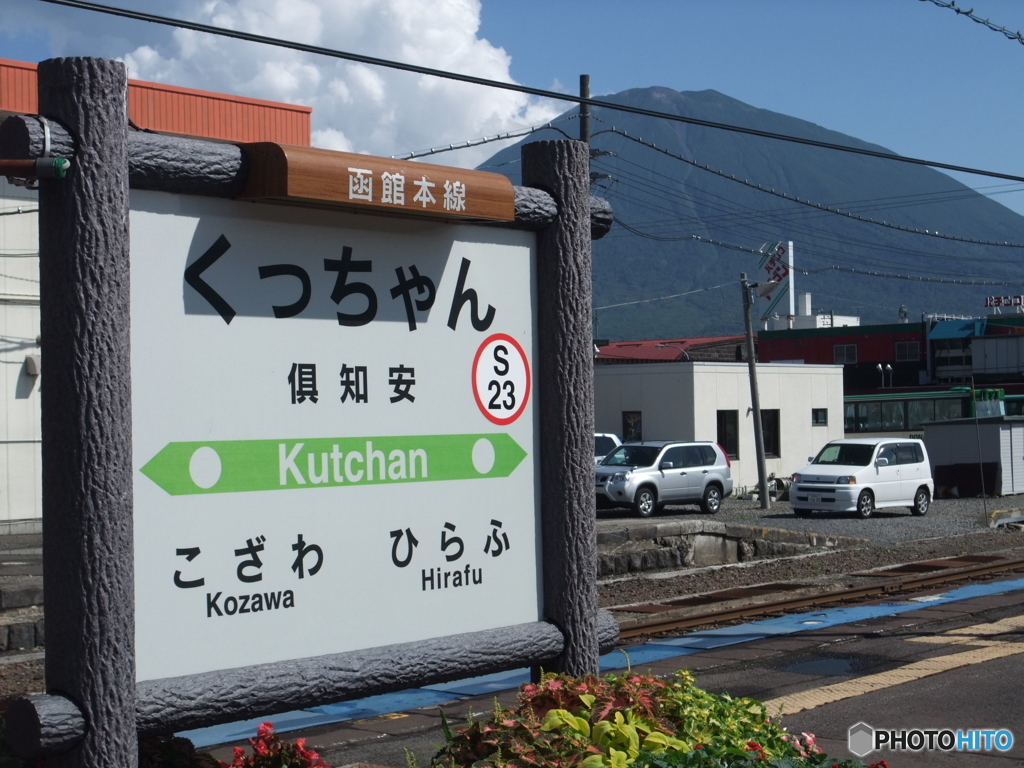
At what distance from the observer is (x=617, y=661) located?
10.5 meters

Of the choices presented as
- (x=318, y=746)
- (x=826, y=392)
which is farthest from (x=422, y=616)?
(x=826, y=392)

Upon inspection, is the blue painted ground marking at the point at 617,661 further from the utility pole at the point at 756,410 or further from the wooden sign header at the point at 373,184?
the utility pole at the point at 756,410

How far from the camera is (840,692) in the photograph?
8609mm

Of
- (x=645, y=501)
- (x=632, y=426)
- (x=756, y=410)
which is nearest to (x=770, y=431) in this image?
(x=632, y=426)

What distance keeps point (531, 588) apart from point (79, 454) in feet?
6.35

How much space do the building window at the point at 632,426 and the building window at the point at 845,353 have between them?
38774 mm

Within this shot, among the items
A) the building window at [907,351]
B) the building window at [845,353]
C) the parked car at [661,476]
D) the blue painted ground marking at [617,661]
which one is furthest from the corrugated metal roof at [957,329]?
the blue painted ground marking at [617,661]

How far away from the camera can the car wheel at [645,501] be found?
26.2m

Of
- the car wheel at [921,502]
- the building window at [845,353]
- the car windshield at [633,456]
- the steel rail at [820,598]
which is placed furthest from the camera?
the building window at [845,353]

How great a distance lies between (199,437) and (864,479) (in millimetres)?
24434

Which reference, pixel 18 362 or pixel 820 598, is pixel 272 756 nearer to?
pixel 820 598

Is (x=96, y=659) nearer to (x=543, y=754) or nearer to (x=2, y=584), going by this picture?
(x=543, y=754)

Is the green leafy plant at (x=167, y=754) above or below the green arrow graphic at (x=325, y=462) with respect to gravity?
below

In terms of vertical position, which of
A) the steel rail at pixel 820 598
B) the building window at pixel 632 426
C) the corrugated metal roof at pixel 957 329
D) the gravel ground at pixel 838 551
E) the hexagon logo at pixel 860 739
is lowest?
the gravel ground at pixel 838 551
